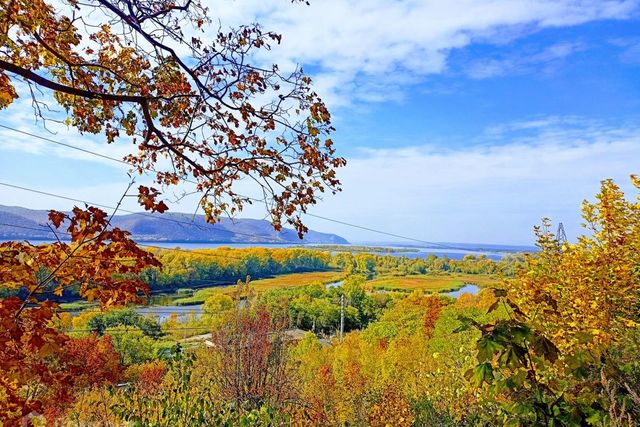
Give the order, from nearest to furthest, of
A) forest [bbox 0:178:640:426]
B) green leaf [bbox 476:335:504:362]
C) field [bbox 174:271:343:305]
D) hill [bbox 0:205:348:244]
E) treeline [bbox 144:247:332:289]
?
green leaf [bbox 476:335:504:362] → forest [bbox 0:178:640:426] → hill [bbox 0:205:348:244] → treeline [bbox 144:247:332:289] → field [bbox 174:271:343:305]

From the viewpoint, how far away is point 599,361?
6.56ft

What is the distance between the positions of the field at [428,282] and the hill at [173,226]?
26.8m

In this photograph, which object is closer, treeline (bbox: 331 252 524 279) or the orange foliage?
the orange foliage

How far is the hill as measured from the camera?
161 inches

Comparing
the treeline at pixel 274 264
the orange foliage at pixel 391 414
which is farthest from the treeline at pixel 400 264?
the orange foliage at pixel 391 414

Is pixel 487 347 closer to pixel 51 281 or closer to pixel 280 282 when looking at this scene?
pixel 51 281

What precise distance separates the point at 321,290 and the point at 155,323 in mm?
20074

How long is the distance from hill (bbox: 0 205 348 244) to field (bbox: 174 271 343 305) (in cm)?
692

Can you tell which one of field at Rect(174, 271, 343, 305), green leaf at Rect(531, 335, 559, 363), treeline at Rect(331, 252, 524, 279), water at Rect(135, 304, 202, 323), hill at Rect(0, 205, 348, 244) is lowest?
water at Rect(135, 304, 202, 323)

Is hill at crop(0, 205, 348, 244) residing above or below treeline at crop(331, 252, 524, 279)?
above

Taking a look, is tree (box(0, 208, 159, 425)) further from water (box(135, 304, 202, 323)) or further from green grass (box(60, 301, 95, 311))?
water (box(135, 304, 202, 323))

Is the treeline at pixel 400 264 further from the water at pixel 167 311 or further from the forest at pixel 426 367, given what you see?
the forest at pixel 426 367

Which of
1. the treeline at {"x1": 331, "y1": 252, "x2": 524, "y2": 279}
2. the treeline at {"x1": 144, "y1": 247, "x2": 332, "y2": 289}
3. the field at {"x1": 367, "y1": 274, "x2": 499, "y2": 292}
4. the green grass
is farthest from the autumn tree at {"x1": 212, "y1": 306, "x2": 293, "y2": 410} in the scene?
the treeline at {"x1": 331, "y1": 252, "x2": 524, "y2": 279}

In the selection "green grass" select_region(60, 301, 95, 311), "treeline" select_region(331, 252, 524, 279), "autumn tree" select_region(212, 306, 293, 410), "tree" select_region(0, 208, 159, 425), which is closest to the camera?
"tree" select_region(0, 208, 159, 425)
